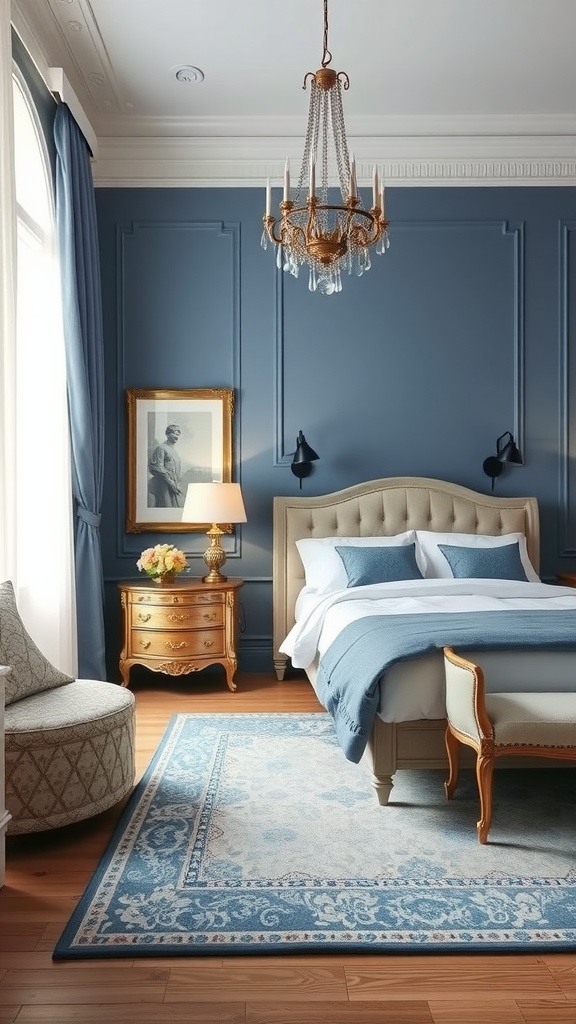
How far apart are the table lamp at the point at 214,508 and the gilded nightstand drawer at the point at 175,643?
364 millimetres

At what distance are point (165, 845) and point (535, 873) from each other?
3.90ft

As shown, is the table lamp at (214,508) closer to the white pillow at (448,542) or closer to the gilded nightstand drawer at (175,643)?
the gilded nightstand drawer at (175,643)

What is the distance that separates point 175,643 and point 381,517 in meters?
1.55

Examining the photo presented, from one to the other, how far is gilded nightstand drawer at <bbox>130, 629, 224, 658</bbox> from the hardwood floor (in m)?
2.49

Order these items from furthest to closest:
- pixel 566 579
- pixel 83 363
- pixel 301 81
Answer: pixel 566 579 < pixel 301 81 < pixel 83 363

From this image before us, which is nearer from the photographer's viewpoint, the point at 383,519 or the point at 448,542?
the point at 448,542

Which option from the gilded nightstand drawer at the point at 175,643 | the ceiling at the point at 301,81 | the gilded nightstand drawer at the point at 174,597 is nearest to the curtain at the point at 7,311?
the ceiling at the point at 301,81

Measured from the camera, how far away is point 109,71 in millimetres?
4543

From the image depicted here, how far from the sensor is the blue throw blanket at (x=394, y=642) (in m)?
2.87

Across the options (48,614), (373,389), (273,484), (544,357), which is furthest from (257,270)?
(48,614)

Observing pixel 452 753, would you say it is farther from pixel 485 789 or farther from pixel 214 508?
pixel 214 508

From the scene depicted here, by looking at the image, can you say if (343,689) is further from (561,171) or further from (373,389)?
(561,171)

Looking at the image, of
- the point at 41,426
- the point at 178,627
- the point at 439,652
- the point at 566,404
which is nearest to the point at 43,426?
the point at 41,426

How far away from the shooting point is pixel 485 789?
8.42 feet
